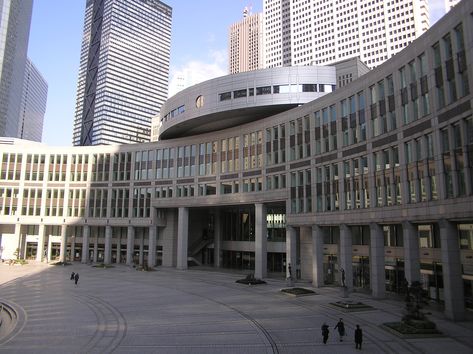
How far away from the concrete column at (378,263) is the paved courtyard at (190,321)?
1314 mm

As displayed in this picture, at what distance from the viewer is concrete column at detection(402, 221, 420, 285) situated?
33.8 m

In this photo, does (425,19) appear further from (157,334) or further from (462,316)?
(157,334)

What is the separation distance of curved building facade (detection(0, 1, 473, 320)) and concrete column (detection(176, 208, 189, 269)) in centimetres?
25

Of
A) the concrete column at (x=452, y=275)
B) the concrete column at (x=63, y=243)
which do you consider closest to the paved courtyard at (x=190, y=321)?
the concrete column at (x=452, y=275)

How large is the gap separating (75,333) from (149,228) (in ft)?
161

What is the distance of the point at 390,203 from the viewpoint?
3719 centimetres

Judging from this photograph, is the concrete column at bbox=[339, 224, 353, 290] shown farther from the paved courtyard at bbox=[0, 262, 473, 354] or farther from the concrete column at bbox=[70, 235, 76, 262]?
the concrete column at bbox=[70, 235, 76, 262]

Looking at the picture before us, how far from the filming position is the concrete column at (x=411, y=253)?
1331 inches

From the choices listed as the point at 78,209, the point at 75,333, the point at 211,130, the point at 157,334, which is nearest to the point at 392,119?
the point at 157,334

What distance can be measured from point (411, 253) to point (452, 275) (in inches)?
209

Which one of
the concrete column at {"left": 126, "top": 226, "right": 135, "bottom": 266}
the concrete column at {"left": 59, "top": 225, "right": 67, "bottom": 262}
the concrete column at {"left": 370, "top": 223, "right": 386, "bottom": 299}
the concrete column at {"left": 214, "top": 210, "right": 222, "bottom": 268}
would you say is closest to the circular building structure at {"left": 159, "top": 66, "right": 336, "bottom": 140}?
the concrete column at {"left": 214, "top": 210, "right": 222, "bottom": 268}

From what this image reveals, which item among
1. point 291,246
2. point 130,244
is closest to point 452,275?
point 291,246

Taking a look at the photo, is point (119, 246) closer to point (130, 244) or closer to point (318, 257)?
point (130, 244)

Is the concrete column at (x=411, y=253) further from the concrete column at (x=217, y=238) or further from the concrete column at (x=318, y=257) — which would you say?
the concrete column at (x=217, y=238)
